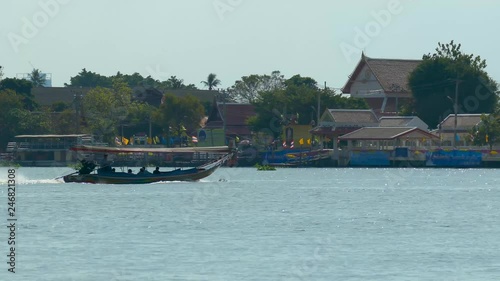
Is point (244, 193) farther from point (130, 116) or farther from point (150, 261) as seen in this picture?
point (130, 116)

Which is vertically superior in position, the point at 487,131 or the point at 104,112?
the point at 104,112

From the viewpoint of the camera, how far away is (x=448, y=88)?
417 feet

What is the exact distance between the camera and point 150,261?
31.9 meters

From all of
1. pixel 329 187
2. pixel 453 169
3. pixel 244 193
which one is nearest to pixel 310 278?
pixel 244 193

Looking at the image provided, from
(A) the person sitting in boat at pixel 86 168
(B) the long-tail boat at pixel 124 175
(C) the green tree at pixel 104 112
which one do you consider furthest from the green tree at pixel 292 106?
(A) the person sitting in boat at pixel 86 168

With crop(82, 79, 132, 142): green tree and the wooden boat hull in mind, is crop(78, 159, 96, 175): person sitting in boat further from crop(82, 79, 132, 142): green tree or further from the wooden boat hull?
crop(82, 79, 132, 142): green tree

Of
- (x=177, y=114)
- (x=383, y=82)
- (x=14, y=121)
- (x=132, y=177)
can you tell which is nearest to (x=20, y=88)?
(x=14, y=121)

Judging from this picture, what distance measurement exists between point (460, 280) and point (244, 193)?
121ft

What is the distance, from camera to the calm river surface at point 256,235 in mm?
30422

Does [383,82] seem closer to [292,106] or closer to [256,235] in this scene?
[292,106]

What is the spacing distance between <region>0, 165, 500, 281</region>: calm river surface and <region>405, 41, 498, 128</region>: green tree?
6106cm

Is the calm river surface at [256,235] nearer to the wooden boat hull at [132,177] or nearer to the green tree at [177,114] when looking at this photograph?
the wooden boat hull at [132,177]

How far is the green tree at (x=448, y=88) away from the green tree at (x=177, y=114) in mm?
26423

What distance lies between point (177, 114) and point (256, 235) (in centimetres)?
10315
